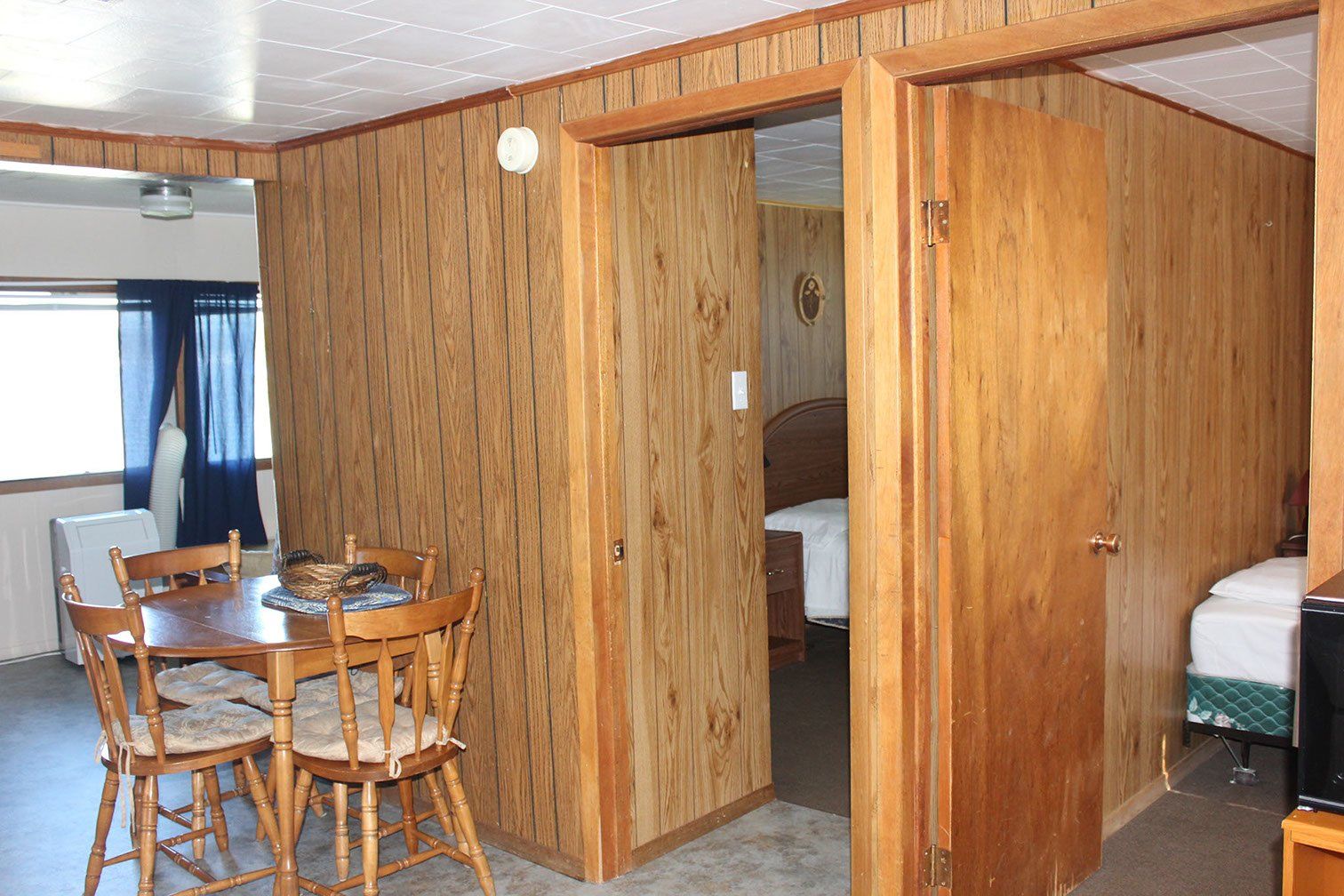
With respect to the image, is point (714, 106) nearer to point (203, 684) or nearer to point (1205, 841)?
point (203, 684)

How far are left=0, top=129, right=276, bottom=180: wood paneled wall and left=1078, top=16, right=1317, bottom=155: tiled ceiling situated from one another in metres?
2.76

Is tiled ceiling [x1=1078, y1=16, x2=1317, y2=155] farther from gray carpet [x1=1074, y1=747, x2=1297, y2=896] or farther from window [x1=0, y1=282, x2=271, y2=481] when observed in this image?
window [x1=0, y1=282, x2=271, y2=481]

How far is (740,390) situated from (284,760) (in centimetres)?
174

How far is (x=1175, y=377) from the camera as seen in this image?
4008 millimetres

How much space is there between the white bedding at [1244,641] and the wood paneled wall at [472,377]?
220 cm

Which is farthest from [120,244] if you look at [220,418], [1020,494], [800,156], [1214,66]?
[1214,66]

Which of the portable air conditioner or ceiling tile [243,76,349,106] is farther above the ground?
ceiling tile [243,76,349,106]

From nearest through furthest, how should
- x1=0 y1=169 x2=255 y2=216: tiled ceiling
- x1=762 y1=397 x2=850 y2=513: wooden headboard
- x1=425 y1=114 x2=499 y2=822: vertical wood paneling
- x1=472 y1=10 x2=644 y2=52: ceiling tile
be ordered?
x1=472 y1=10 x2=644 y2=52: ceiling tile
x1=425 y1=114 x2=499 y2=822: vertical wood paneling
x1=0 y1=169 x2=255 y2=216: tiled ceiling
x1=762 y1=397 x2=850 y2=513: wooden headboard

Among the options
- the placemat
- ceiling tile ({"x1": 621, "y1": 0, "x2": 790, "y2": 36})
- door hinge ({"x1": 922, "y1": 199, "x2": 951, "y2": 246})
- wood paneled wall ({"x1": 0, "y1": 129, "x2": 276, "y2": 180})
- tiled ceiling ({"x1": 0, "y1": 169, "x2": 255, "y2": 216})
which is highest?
tiled ceiling ({"x1": 0, "y1": 169, "x2": 255, "y2": 216})

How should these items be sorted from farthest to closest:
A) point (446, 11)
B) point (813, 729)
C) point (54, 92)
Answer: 1. point (813, 729)
2. point (54, 92)
3. point (446, 11)

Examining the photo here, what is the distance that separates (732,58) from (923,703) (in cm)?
159

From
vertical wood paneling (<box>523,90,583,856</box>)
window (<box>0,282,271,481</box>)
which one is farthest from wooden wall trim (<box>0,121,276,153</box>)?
window (<box>0,282,271,481</box>)

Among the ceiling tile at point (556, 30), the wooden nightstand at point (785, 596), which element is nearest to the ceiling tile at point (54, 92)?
the ceiling tile at point (556, 30)

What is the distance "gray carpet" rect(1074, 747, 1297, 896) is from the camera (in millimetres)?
3291
